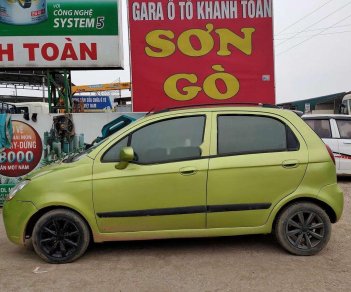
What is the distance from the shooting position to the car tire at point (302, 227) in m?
4.58

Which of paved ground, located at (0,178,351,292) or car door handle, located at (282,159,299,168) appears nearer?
paved ground, located at (0,178,351,292)

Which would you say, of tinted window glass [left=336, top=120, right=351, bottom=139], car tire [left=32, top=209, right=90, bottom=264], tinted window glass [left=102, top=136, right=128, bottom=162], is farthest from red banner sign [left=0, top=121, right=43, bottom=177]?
tinted window glass [left=336, top=120, right=351, bottom=139]

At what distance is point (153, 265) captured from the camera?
440 cm

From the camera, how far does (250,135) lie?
4613 millimetres

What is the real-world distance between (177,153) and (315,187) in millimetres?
1544

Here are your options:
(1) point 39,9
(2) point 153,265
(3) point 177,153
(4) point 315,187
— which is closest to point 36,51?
(1) point 39,9

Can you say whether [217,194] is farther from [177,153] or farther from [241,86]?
[241,86]

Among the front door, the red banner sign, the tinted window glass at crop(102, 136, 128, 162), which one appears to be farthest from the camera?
the red banner sign

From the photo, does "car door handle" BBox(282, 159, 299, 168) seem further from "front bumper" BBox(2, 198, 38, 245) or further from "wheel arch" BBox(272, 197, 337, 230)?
"front bumper" BBox(2, 198, 38, 245)

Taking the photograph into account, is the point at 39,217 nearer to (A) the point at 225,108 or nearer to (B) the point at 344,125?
(A) the point at 225,108

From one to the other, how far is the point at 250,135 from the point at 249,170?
0.40 metres

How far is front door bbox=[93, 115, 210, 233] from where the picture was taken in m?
4.42

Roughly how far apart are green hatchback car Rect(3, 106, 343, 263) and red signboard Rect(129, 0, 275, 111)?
3954 mm


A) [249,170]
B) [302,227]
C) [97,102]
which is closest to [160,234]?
[249,170]
